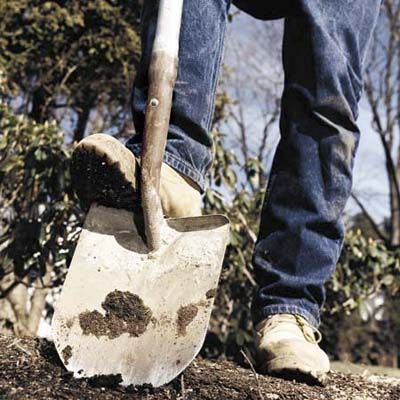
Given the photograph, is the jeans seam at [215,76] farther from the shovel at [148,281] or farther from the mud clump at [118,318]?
the mud clump at [118,318]

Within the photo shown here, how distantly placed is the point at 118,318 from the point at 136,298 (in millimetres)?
57

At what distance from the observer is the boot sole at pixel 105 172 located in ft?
4.72

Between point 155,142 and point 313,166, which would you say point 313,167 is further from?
point 155,142

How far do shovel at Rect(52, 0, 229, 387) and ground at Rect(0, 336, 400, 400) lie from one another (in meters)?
0.04

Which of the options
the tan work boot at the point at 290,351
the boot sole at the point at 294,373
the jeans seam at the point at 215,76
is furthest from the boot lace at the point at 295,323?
the jeans seam at the point at 215,76

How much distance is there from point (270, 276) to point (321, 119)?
16.3 inches

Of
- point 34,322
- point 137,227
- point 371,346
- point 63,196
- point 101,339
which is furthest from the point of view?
point 371,346

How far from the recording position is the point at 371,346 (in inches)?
407

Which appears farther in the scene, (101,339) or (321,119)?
(321,119)

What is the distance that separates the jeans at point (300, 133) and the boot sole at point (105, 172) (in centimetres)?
16

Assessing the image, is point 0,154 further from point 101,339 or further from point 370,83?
point 370,83

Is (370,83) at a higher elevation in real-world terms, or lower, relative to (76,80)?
higher

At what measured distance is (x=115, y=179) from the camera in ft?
4.84

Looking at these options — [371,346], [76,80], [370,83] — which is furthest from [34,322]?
[370,83]
